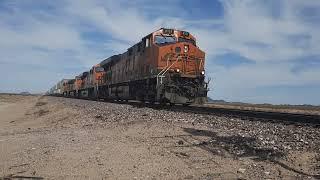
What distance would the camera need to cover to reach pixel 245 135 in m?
10.1

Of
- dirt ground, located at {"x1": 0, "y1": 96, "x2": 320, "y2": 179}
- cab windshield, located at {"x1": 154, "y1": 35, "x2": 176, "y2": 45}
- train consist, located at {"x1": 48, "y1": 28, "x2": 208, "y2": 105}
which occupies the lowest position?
dirt ground, located at {"x1": 0, "y1": 96, "x2": 320, "y2": 179}

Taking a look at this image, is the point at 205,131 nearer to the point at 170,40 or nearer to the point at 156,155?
the point at 156,155

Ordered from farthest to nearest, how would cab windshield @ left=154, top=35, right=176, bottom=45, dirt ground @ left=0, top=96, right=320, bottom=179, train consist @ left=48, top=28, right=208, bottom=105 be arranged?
1. cab windshield @ left=154, top=35, right=176, bottom=45
2. train consist @ left=48, top=28, right=208, bottom=105
3. dirt ground @ left=0, top=96, right=320, bottom=179

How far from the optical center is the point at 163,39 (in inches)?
934

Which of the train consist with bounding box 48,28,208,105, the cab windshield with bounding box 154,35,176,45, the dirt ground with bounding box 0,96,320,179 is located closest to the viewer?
the dirt ground with bounding box 0,96,320,179

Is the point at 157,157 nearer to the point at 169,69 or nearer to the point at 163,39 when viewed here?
the point at 169,69

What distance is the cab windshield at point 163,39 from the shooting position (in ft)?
77.2

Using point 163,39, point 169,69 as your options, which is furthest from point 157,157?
point 163,39

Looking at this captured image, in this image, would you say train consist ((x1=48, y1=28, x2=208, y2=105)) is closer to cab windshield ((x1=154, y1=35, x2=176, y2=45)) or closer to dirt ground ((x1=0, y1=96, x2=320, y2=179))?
cab windshield ((x1=154, y1=35, x2=176, y2=45))

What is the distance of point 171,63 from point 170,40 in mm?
1577

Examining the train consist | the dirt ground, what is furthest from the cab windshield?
the dirt ground

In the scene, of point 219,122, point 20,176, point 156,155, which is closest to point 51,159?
point 20,176

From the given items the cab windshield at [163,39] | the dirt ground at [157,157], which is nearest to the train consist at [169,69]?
the cab windshield at [163,39]

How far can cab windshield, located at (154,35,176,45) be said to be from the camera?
926 inches
